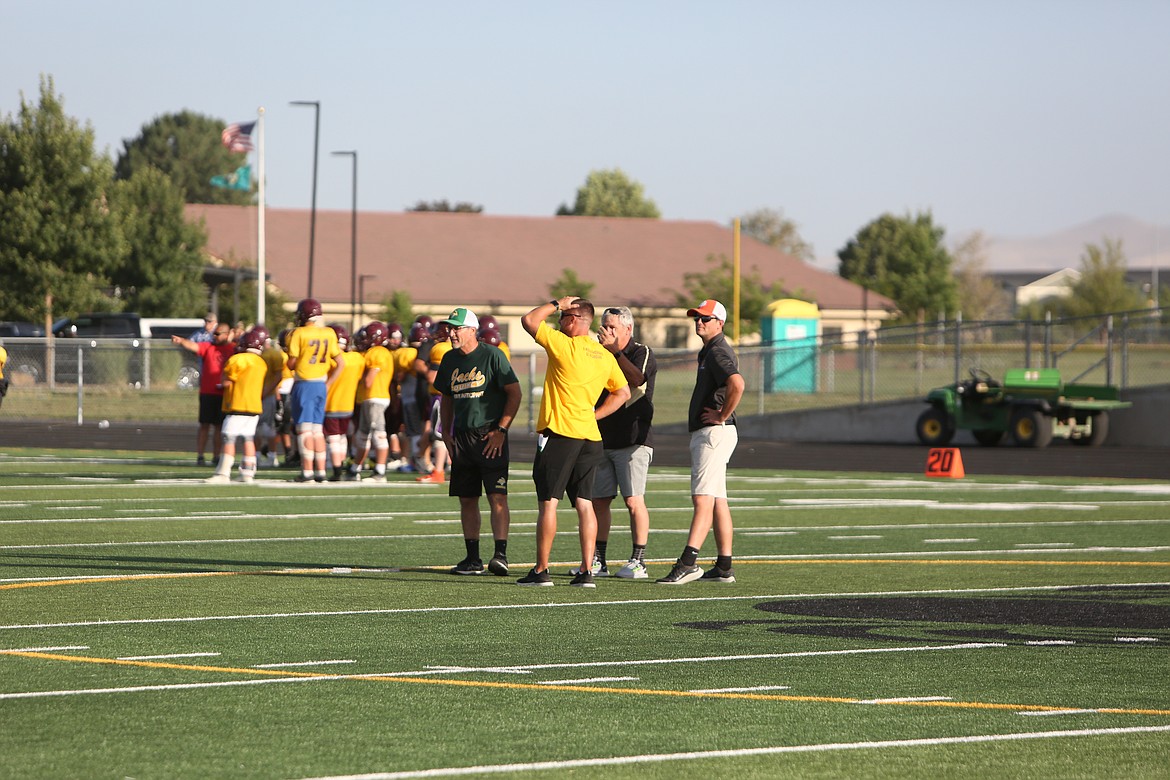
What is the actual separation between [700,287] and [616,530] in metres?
51.1

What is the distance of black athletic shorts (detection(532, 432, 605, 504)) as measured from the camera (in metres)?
11.2

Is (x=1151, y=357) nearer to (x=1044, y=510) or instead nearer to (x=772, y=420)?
(x=772, y=420)

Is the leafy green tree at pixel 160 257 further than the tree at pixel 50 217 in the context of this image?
Yes

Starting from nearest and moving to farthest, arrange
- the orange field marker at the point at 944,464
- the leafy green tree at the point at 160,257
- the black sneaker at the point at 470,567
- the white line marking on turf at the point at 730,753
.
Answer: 1. the white line marking on turf at the point at 730,753
2. the black sneaker at the point at 470,567
3. the orange field marker at the point at 944,464
4. the leafy green tree at the point at 160,257

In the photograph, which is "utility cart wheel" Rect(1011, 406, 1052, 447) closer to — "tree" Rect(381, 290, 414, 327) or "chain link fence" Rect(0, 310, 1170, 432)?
"chain link fence" Rect(0, 310, 1170, 432)

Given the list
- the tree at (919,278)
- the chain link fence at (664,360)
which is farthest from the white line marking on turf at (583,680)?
the tree at (919,278)

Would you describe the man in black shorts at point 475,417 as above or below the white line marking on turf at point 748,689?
above

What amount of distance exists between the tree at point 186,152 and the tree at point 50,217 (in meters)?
64.6

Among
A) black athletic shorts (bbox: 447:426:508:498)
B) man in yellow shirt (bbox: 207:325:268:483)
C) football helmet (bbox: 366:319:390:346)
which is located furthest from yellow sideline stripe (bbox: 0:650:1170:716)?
football helmet (bbox: 366:319:390:346)

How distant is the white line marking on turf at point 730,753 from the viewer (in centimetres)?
589

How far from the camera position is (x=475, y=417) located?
11797 mm

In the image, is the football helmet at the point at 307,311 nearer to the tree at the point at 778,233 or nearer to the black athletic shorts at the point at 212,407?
the black athletic shorts at the point at 212,407

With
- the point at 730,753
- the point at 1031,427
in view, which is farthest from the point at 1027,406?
the point at 730,753

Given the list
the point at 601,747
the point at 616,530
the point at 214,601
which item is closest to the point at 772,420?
the point at 616,530
